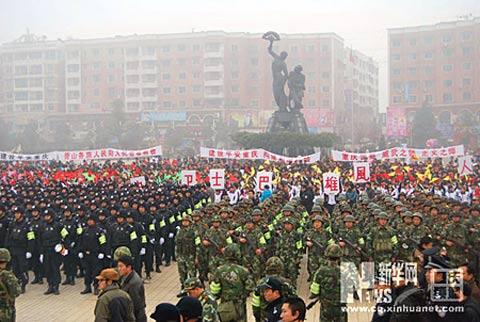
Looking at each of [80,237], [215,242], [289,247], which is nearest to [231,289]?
[215,242]

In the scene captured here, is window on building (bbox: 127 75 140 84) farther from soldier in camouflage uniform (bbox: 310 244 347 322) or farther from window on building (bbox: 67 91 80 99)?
soldier in camouflage uniform (bbox: 310 244 347 322)

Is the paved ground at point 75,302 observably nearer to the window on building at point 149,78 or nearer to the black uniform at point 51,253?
the black uniform at point 51,253

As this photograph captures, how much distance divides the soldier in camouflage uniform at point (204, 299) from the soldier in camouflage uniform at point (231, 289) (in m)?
1.04

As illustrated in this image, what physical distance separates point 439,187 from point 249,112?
53.7 metres

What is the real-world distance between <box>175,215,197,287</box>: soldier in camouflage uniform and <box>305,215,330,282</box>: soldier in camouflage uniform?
7.00ft

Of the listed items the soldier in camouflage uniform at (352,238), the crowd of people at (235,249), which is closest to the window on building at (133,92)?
the crowd of people at (235,249)

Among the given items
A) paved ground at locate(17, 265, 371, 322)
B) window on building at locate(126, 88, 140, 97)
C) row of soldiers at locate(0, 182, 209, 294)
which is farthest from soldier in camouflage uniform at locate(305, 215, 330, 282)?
window on building at locate(126, 88, 140, 97)

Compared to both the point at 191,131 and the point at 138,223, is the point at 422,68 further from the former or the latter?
the point at 138,223

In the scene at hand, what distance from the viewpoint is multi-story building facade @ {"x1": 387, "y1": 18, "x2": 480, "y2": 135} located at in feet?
233

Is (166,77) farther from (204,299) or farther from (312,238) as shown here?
(204,299)

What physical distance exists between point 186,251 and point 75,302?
2.16m

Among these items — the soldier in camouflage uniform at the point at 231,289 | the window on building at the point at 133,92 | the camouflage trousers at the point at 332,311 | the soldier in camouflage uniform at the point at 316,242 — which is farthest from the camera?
the window on building at the point at 133,92

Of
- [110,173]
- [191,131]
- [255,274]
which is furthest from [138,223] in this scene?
[191,131]

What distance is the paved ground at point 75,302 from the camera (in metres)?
10.4
